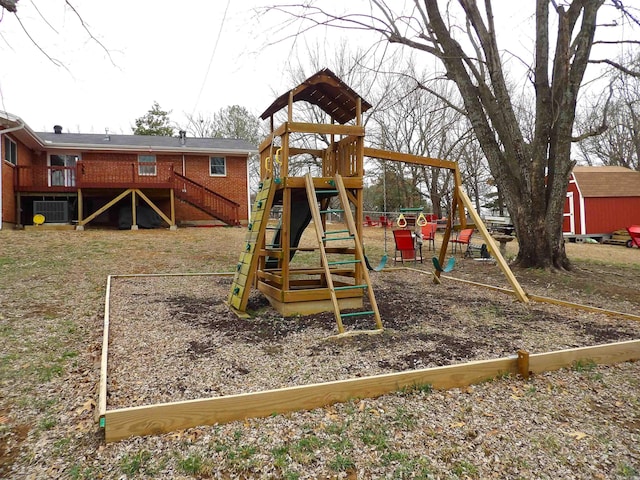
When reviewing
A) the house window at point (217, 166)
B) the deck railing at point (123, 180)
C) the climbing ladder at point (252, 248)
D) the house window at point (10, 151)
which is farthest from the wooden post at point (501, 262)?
the house window at point (10, 151)

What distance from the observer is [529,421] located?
2.86 m

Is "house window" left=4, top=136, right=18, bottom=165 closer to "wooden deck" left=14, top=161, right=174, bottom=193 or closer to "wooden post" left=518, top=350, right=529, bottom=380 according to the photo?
"wooden deck" left=14, top=161, right=174, bottom=193

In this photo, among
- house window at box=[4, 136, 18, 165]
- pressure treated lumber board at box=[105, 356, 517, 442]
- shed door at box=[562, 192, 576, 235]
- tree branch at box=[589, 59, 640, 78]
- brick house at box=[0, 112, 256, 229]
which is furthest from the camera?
shed door at box=[562, 192, 576, 235]

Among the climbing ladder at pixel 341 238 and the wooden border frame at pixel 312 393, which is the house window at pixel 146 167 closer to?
the climbing ladder at pixel 341 238

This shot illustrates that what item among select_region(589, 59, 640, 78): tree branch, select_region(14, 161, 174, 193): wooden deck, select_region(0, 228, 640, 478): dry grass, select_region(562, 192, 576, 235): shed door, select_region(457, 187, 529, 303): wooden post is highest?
select_region(589, 59, 640, 78): tree branch

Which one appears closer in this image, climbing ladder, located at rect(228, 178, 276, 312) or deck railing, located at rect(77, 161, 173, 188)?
climbing ladder, located at rect(228, 178, 276, 312)

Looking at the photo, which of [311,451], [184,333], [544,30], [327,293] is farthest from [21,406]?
[544,30]

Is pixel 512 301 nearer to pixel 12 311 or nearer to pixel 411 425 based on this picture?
pixel 411 425

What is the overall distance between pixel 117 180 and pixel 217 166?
447 centimetres

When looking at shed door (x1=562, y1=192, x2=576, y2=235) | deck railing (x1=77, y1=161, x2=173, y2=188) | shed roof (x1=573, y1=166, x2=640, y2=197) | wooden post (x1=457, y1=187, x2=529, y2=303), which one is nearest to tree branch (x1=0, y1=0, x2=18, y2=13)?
wooden post (x1=457, y1=187, x2=529, y2=303)

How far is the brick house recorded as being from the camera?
15297 millimetres

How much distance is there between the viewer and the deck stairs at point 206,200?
17.2m

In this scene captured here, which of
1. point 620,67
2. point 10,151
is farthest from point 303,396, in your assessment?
point 10,151

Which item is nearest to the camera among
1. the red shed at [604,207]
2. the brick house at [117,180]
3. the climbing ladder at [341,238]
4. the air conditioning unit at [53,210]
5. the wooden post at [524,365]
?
the wooden post at [524,365]
